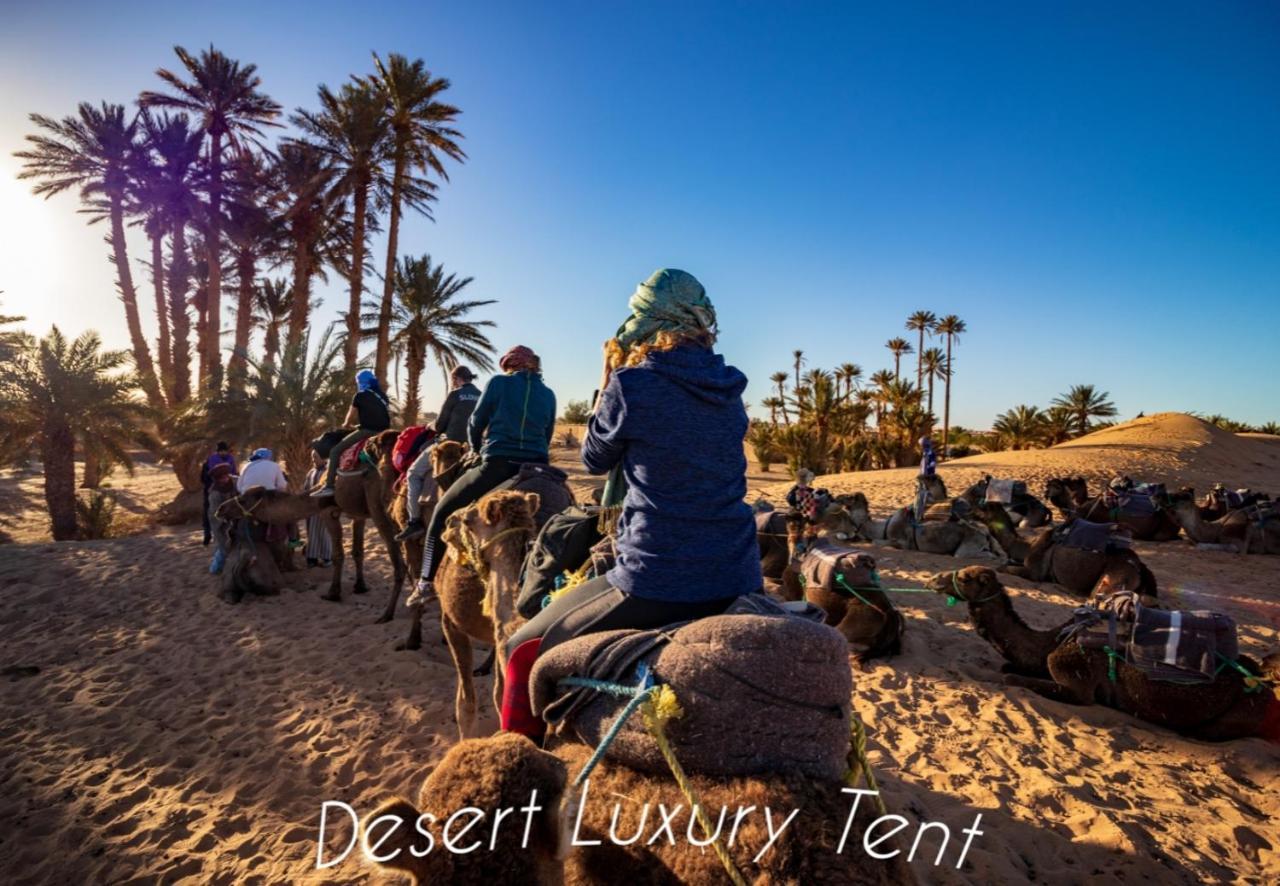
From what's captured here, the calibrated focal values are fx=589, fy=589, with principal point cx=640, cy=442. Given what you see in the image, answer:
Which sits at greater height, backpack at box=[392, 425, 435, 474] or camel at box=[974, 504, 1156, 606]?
backpack at box=[392, 425, 435, 474]

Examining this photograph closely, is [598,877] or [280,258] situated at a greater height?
[280,258]

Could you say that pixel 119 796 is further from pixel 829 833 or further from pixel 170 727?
pixel 829 833

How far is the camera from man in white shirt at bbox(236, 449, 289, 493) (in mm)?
9300

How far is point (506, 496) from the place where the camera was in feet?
11.3

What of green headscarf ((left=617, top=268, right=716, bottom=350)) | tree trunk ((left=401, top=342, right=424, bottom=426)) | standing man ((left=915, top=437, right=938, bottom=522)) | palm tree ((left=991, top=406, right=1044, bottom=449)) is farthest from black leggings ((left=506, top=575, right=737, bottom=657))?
palm tree ((left=991, top=406, right=1044, bottom=449))

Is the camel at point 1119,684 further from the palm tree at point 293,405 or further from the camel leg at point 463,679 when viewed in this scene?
the palm tree at point 293,405

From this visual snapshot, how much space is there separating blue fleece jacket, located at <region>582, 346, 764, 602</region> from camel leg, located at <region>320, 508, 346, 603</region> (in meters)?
7.83

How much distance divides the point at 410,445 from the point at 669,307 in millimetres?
5230

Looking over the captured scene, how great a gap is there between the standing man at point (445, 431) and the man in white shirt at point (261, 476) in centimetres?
406

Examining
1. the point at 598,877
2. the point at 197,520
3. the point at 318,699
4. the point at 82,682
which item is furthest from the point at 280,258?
the point at 598,877

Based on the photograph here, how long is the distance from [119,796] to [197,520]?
17.1m

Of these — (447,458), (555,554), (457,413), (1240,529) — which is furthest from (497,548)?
(1240,529)

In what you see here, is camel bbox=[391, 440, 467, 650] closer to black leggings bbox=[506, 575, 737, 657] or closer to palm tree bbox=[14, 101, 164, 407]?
black leggings bbox=[506, 575, 737, 657]

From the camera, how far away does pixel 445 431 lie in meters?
6.78
